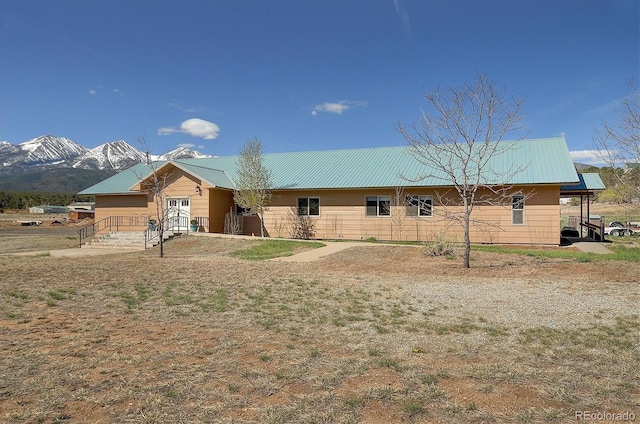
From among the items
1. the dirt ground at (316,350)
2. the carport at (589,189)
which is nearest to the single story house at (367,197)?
the carport at (589,189)

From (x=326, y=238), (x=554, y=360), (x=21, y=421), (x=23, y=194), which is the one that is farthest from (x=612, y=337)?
(x=23, y=194)

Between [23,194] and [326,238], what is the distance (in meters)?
91.1

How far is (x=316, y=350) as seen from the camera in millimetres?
5383

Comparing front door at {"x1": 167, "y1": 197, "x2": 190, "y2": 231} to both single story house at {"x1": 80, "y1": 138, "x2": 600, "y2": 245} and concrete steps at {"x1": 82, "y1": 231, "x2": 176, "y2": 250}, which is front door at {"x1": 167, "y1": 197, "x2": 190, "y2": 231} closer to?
single story house at {"x1": 80, "y1": 138, "x2": 600, "y2": 245}

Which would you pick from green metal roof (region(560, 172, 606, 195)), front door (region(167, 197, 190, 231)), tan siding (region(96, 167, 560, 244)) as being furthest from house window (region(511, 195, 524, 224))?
front door (region(167, 197, 190, 231))

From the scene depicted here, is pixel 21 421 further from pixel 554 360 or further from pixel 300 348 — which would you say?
pixel 554 360

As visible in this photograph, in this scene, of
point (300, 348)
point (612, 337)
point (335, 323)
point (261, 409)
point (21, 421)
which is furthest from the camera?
point (335, 323)

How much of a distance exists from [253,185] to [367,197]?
253 inches

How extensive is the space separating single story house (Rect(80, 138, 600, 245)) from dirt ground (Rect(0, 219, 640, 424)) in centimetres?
1068

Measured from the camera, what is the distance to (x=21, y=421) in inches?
139

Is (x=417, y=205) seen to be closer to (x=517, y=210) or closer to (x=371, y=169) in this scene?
(x=371, y=169)

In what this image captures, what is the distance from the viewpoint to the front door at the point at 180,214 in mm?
25453

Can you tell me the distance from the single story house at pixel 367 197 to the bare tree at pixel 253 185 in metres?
0.76

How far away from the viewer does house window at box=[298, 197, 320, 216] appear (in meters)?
25.2
